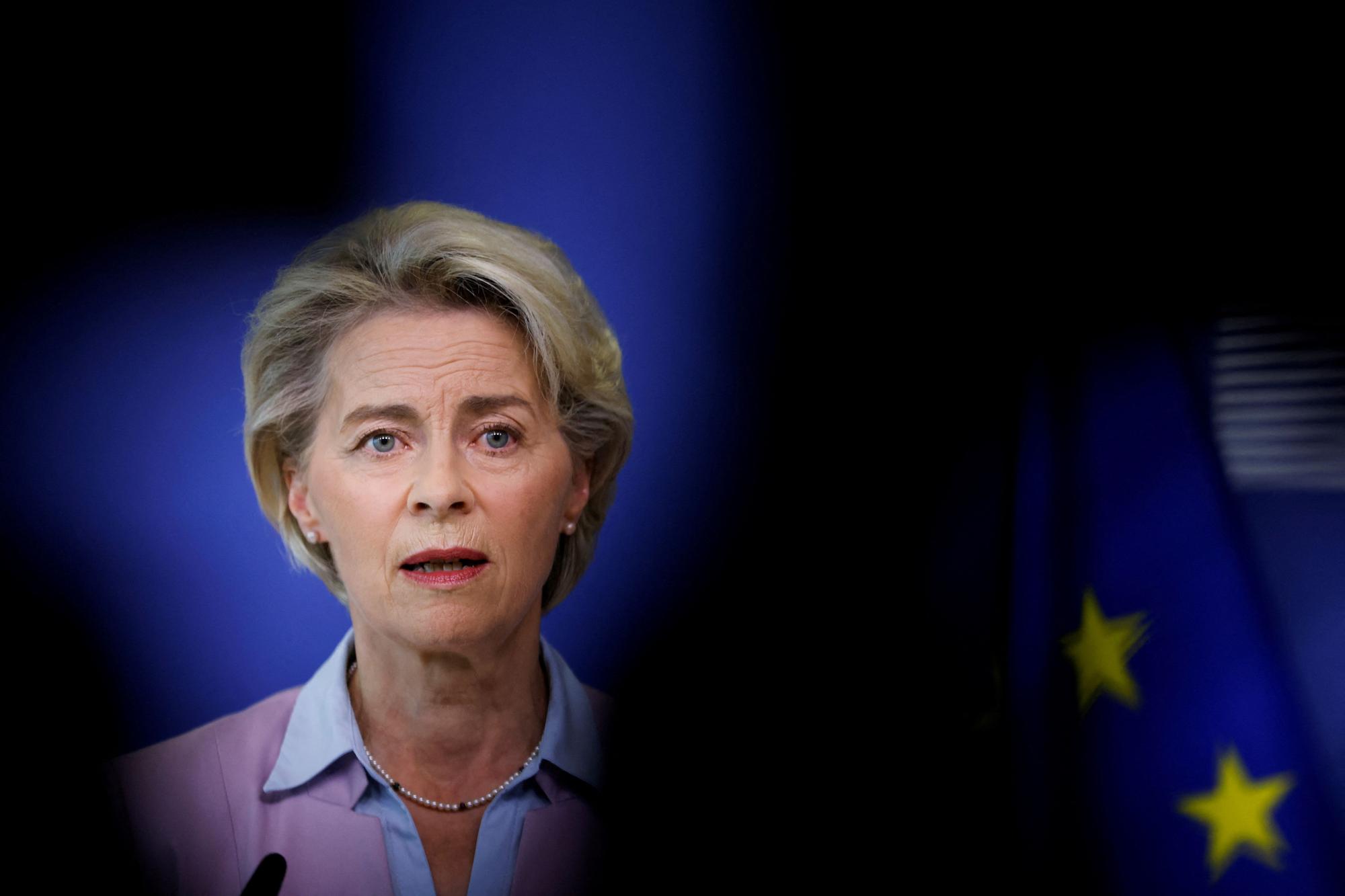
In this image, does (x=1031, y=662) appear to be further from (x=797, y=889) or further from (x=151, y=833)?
(x=151, y=833)

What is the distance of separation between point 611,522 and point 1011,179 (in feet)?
2.62

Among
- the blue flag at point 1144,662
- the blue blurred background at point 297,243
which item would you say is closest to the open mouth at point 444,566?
the blue blurred background at point 297,243

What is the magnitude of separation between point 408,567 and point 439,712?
0.21 m

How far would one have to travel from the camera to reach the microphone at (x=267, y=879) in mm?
1234

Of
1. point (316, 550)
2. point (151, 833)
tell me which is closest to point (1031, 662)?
point (316, 550)

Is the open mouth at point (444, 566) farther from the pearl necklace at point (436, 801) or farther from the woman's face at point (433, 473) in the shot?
the pearl necklace at point (436, 801)

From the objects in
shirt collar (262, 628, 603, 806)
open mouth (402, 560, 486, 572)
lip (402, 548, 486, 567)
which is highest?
lip (402, 548, 486, 567)

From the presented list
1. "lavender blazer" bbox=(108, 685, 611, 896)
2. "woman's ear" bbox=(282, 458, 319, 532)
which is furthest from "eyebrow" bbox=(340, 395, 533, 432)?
"lavender blazer" bbox=(108, 685, 611, 896)

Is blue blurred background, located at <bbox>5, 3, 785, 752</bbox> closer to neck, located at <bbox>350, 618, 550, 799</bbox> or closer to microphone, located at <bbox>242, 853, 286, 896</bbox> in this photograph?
neck, located at <bbox>350, 618, 550, 799</bbox>

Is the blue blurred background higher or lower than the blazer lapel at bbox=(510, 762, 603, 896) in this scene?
higher

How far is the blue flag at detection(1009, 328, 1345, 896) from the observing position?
1.38m

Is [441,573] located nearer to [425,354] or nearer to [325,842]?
[425,354]

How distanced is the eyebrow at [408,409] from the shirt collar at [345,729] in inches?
11.7

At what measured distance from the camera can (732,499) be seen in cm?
149
